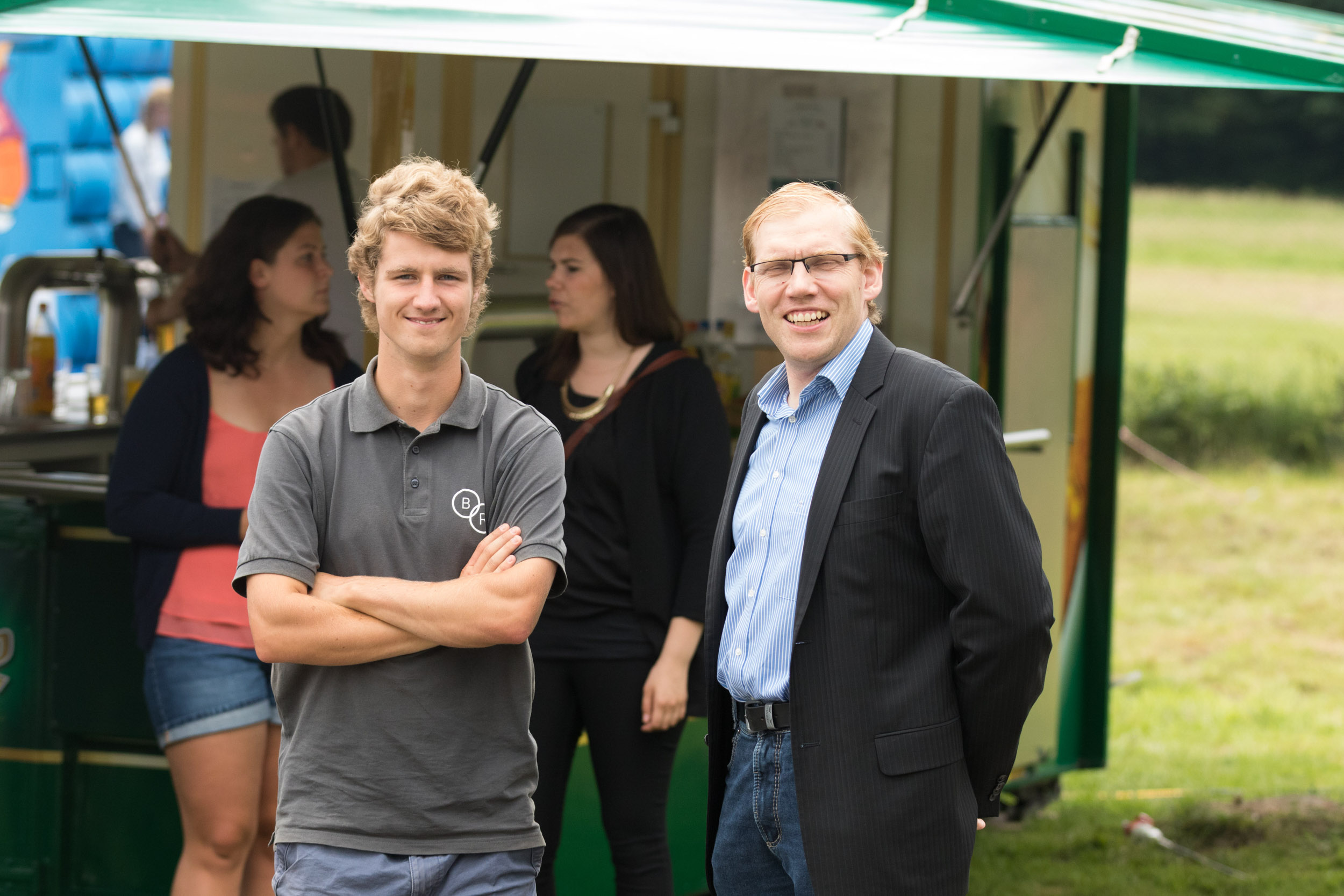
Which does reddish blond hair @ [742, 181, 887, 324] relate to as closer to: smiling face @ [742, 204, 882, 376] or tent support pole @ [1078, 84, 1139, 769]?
smiling face @ [742, 204, 882, 376]

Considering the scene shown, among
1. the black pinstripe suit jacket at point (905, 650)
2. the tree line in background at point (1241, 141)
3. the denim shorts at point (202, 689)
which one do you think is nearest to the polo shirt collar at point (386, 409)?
the black pinstripe suit jacket at point (905, 650)

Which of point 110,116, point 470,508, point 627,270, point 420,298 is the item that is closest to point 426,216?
point 420,298

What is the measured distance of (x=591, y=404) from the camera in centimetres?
345

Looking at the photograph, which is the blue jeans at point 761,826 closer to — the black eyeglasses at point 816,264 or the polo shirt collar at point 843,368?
the polo shirt collar at point 843,368

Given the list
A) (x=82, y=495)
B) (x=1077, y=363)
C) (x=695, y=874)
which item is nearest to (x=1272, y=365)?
(x=1077, y=363)

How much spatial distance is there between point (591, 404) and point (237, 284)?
2.91 ft

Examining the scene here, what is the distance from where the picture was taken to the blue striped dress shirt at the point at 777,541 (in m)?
2.33

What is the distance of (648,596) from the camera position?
3.34m

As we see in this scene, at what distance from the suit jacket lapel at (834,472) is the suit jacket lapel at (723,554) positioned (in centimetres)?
25

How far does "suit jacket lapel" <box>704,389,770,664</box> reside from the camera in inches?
99.7

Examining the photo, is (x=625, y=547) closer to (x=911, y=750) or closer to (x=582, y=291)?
(x=582, y=291)

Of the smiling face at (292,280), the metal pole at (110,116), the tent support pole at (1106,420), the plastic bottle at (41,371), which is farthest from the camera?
the tent support pole at (1106,420)

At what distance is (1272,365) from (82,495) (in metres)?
18.4

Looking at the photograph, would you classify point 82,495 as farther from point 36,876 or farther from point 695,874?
point 695,874
